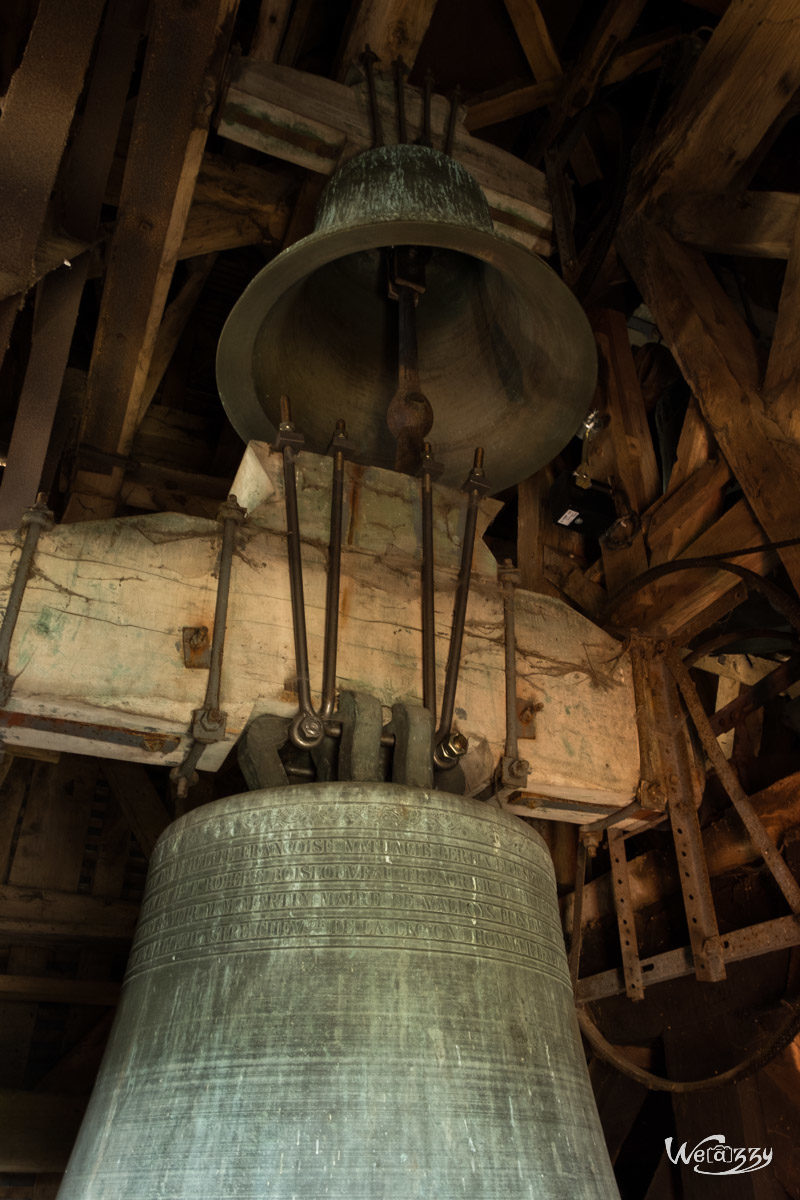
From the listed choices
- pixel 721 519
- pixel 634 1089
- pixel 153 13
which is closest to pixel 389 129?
pixel 153 13

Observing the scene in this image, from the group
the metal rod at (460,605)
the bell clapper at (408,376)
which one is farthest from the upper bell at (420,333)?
the metal rod at (460,605)

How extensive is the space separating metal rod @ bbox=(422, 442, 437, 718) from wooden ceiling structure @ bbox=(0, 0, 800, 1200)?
766 millimetres

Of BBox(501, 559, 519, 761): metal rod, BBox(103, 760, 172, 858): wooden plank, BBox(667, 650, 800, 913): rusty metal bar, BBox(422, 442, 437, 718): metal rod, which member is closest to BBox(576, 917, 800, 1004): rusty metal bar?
BBox(667, 650, 800, 913): rusty metal bar

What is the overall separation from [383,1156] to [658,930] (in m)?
2.28

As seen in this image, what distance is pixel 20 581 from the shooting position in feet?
6.83

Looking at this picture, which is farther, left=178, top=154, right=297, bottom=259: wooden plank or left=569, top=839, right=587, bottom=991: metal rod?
left=178, top=154, right=297, bottom=259: wooden plank

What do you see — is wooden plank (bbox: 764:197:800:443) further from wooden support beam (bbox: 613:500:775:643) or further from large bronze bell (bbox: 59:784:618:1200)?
large bronze bell (bbox: 59:784:618:1200)

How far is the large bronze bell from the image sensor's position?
141 cm

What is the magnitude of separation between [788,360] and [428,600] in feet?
4.58

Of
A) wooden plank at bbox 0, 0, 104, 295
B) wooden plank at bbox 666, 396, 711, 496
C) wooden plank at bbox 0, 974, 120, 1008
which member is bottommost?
wooden plank at bbox 0, 974, 120, 1008

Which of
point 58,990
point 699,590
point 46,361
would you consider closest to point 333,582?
point 46,361

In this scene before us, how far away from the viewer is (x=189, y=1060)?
154cm

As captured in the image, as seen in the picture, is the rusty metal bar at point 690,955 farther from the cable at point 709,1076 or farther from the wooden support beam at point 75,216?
the wooden support beam at point 75,216

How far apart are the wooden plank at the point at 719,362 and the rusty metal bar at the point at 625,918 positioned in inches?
46.3
